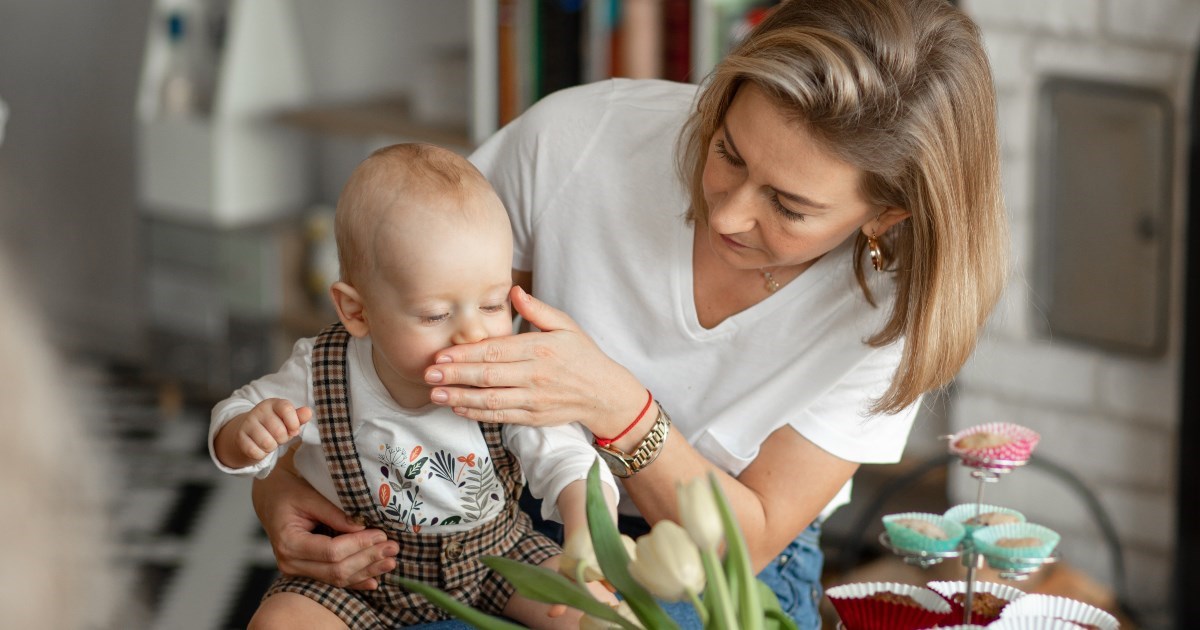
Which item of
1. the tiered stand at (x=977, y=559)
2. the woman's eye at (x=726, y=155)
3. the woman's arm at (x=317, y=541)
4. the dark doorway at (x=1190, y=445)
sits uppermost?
the woman's eye at (x=726, y=155)

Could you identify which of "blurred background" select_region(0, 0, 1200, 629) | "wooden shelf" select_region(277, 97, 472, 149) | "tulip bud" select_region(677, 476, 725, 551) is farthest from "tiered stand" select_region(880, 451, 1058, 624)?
"wooden shelf" select_region(277, 97, 472, 149)

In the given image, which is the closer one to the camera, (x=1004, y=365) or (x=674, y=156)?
(x=674, y=156)

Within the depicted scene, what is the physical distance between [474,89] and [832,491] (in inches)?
72.1

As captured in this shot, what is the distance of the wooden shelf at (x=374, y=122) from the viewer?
3.23 m

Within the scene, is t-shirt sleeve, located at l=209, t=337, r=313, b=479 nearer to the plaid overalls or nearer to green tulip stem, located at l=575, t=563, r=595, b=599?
the plaid overalls

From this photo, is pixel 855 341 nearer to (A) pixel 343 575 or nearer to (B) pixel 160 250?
(A) pixel 343 575

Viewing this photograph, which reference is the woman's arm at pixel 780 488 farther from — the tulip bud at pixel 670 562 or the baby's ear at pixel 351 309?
the tulip bud at pixel 670 562

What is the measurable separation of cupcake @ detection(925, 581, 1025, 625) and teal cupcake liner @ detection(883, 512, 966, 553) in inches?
1.2

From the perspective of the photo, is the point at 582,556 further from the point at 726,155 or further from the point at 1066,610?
the point at 726,155

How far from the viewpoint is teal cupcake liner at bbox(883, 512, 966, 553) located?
1.13 metres

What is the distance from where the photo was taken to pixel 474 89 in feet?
10.1

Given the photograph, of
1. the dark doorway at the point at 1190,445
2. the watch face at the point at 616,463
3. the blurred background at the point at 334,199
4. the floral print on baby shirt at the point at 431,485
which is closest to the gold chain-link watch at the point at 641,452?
the watch face at the point at 616,463

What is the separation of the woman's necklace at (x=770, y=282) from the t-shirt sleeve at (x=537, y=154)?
240mm

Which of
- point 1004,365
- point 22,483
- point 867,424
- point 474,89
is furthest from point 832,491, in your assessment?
point 22,483
